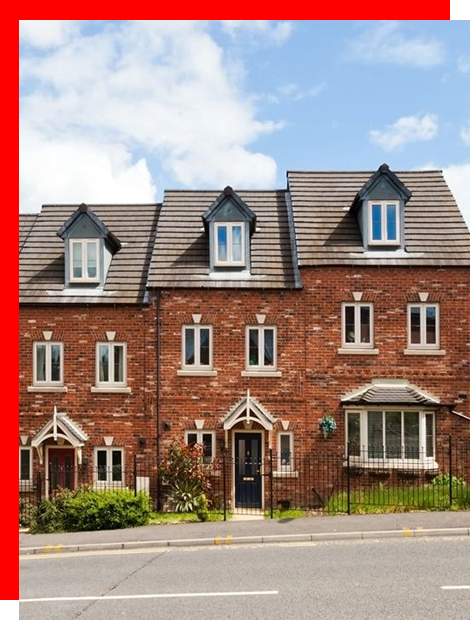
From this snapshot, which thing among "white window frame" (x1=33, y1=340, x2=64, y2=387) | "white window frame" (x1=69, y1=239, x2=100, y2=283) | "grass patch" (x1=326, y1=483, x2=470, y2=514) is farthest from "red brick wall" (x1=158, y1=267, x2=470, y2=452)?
"white window frame" (x1=33, y1=340, x2=64, y2=387)

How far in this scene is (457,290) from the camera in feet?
64.4

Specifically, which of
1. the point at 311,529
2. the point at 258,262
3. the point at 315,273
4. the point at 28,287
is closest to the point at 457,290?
the point at 315,273

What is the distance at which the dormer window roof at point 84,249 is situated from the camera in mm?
20562

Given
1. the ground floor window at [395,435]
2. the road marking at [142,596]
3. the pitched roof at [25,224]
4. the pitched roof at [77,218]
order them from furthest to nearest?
1. the pitched roof at [25,224]
2. the pitched roof at [77,218]
3. the ground floor window at [395,435]
4. the road marking at [142,596]

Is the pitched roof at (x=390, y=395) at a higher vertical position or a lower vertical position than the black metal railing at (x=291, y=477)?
higher

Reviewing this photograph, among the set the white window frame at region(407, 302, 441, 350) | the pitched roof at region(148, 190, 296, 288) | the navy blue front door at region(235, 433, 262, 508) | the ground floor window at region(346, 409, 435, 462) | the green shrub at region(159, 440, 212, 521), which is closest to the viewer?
the green shrub at region(159, 440, 212, 521)

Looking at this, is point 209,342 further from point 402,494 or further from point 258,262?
point 402,494

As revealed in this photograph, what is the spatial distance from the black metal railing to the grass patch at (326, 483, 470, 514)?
1.35 feet

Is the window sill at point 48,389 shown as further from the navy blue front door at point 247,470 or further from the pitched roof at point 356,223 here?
the pitched roof at point 356,223

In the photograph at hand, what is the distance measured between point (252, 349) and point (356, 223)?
5.33m

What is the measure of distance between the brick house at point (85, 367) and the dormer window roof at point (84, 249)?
3cm

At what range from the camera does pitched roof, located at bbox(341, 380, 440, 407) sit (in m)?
18.8

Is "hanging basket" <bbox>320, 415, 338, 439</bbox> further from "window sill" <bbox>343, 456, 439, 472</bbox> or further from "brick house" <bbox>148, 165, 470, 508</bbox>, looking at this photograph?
"window sill" <bbox>343, 456, 439, 472</bbox>

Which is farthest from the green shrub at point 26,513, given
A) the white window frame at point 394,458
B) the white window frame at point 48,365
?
the white window frame at point 394,458
